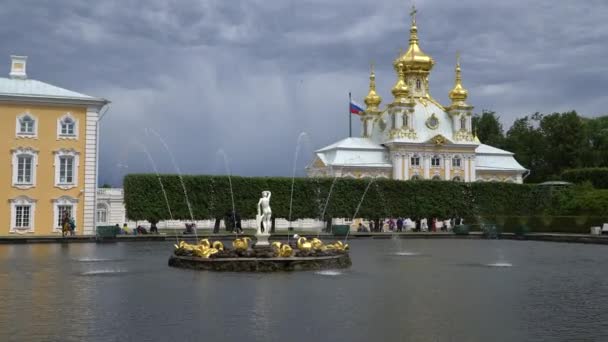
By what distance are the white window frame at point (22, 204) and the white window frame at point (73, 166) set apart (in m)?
1.98

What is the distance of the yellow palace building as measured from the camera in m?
44.9

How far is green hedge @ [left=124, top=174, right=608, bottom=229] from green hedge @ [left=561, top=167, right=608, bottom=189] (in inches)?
329

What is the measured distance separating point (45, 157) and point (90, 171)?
9.89 ft

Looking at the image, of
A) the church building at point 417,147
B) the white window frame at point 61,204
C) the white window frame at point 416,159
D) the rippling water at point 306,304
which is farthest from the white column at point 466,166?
the rippling water at point 306,304

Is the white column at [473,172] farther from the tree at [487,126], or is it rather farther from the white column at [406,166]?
the tree at [487,126]

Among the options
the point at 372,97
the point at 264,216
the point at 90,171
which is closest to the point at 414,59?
the point at 372,97

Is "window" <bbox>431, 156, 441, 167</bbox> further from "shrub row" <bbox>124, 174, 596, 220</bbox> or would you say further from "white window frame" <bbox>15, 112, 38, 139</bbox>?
"white window frame" <bbox>15, 112, 38, 139</bbox>

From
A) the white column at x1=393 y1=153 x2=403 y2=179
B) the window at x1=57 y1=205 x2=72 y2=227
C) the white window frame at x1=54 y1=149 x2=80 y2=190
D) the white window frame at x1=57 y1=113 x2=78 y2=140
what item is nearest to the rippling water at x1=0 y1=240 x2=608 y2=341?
the window at x1=57 y1=205 x2=72 y2=227

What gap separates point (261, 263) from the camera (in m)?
19.6

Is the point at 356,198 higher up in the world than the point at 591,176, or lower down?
lower down

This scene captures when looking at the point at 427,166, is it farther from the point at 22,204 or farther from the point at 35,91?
the point at 22,204

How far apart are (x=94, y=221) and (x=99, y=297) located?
1360 inches

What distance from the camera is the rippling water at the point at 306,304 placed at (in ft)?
34.2

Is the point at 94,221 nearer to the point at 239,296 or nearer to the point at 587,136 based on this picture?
the point at 239,296
